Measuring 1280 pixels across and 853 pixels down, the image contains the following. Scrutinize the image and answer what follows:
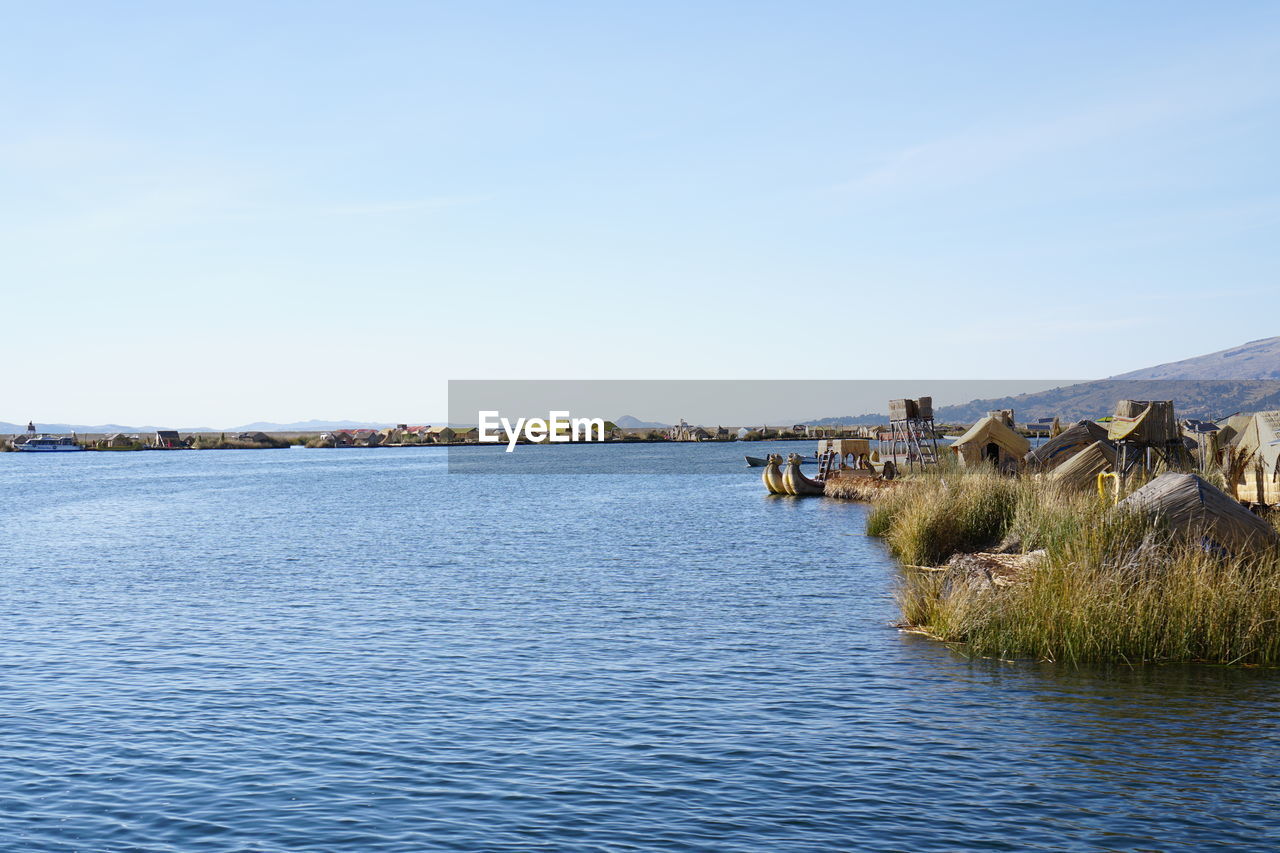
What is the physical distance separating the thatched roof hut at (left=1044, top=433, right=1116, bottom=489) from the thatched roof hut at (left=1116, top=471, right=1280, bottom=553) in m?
17.3

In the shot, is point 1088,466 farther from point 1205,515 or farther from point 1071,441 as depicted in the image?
point 1205,515

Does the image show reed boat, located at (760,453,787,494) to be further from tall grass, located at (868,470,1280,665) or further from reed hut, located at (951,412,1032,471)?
tall grass, located at (868,470,1280,665)

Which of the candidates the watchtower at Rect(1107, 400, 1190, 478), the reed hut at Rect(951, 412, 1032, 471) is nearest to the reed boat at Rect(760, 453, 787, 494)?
the reed hut at Rect(951, 412, 1032, 471)

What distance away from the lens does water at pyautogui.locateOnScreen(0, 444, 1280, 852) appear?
11.2 m

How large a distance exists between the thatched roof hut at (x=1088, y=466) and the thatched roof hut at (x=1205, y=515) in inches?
682

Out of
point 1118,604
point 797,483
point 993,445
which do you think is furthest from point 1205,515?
point 797,483

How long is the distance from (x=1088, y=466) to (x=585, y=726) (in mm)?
28068

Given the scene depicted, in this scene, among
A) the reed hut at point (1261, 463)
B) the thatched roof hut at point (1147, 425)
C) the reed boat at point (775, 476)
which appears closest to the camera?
the thatched roof hut at point (1147, 425)

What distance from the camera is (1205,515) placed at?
765 inches

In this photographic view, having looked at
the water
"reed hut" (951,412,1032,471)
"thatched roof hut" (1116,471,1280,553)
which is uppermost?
"reed hut" (951,412,1032,471)

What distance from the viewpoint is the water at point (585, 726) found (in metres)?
11.2

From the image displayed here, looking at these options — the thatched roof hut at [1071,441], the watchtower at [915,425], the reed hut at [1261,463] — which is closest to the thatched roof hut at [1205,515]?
the reed hut at [1261,463]

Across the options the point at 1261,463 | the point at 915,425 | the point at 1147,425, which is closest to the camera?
the point at 1147,425

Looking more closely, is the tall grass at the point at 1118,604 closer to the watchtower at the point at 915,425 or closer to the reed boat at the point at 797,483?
the watchtower at the point at 915,425
